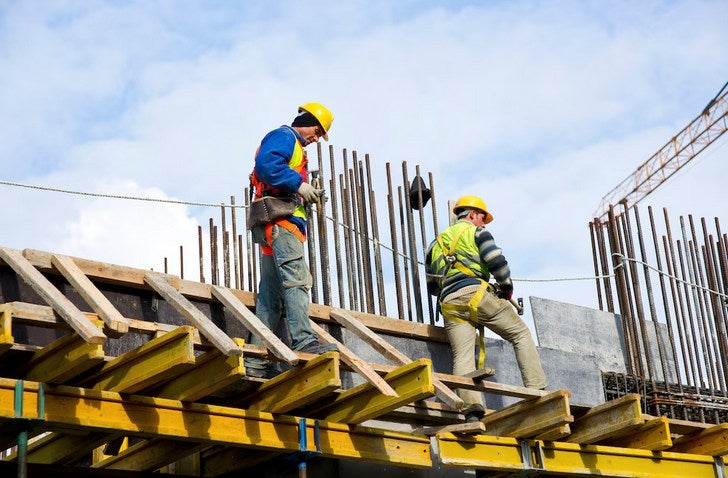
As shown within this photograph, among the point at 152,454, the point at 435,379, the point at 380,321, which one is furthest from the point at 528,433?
the point at 152,454

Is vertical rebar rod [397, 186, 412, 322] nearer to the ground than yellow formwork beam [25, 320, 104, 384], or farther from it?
farther from it

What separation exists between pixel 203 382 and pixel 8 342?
132 cm

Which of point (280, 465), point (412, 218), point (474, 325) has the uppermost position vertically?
point (412, 218)

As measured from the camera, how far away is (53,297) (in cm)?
721

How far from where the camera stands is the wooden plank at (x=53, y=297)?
6.75 m

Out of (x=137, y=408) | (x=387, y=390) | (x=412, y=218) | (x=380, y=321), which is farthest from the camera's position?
(x=412, y=218)

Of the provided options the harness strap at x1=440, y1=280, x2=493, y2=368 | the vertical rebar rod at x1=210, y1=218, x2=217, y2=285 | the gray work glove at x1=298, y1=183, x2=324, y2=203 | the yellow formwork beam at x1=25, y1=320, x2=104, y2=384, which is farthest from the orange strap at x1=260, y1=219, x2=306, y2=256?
the vertical rebar rod at x1=210, y1=218, x2=217, y2=285

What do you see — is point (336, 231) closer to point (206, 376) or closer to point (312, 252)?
point (312, 252)

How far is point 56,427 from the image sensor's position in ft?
23.3

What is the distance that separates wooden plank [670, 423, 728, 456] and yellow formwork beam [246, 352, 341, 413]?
4505 millimetres

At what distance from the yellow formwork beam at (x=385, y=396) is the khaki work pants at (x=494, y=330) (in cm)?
188

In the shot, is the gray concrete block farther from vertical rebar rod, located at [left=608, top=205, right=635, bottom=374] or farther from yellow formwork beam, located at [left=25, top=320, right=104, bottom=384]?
yellow formwork beam, located at [left=25, top=320, right=104, bottom=384]

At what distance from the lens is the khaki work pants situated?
10.2 meters

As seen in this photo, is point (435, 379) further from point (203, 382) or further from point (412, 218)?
point (412, 218)
